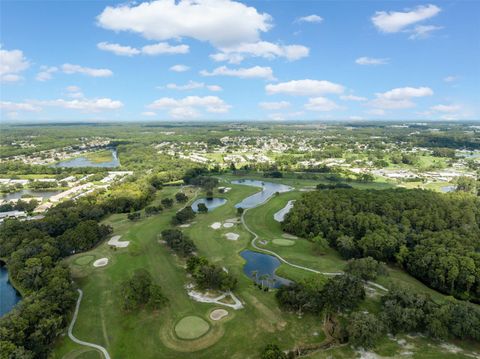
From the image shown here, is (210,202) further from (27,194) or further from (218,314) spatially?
(27,194)

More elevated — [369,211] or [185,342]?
[369,211]

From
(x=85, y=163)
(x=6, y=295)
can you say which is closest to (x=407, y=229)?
(x=6, y=295)

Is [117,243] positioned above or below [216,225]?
below

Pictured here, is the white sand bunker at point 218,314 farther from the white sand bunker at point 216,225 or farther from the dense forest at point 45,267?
the white sand bunker at point 216,225

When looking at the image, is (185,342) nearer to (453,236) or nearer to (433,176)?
(453,236)

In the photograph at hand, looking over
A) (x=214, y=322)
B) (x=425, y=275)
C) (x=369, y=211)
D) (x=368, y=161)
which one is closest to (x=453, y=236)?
(x=425, y=275)

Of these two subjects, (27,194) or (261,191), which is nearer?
(27,194)
